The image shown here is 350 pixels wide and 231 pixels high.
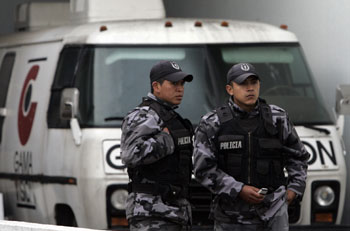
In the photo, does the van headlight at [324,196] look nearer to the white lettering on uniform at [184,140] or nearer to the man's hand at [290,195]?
the man's hand at [290,195]

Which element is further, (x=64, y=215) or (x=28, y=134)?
(x=28, y=134)

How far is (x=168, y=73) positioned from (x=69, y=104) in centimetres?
343

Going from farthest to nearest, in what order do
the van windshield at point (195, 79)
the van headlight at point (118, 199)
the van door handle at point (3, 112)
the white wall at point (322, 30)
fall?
1. the white wall at point (322, 30)
2. the van door handle at point (3, 112)
3. the van windshield at point (195, 79)
4. the van headlight at point (118, 199)

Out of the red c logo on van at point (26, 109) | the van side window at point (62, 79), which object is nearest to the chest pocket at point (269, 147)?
the van side window at point (62, 79)

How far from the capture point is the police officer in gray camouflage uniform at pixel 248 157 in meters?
6.75

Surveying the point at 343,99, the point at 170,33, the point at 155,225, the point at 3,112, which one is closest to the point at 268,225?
the point at 155,225

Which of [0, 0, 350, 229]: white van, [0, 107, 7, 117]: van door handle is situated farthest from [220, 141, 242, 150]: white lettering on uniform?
[0, 107, 7, 117]: van door handle

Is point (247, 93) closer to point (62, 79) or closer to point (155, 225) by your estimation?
point (155, 225)

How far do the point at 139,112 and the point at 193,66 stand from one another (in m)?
3.69

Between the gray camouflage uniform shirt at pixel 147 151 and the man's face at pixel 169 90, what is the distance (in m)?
0.04

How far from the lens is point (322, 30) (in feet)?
42.1

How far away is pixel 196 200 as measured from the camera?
390 inches

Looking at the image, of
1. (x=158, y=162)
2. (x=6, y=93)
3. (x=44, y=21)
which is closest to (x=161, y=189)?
(x=158, y=162)

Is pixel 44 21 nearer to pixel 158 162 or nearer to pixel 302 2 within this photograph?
pixel 302 2
